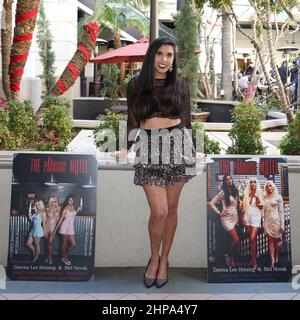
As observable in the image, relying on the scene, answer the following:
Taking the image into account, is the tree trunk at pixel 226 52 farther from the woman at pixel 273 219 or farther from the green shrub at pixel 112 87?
the woman at pixel 273 219

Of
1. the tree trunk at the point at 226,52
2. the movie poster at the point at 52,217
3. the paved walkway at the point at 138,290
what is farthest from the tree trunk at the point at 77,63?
the tree trunk at the point at 226,52

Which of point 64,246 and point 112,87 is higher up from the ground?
point 112,87

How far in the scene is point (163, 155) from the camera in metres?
3.79

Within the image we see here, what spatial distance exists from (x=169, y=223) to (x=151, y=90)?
1.08 m

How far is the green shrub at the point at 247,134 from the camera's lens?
492cm

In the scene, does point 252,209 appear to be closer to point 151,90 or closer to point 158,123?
point 158,123

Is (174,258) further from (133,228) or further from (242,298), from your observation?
(242,298)

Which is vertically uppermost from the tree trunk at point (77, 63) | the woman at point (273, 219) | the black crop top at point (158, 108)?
the tree trunk at point (77, 63)

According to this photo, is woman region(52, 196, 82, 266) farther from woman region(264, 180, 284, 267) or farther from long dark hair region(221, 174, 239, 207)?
woman region(264, 180, 284, 267)

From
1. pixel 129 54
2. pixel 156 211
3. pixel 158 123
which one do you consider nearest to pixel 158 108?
pixel 158 123

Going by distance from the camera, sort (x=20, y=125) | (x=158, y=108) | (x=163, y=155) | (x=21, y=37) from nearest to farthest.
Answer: (x=158, y=108) → (x=163, y=155) → (x=20, y=125) → (x=21, y=37)

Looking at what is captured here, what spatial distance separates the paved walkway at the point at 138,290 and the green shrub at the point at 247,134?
1446 mm

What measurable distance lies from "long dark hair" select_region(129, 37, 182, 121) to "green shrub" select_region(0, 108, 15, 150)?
209cm
